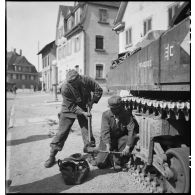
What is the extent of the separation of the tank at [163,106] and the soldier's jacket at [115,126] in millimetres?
156

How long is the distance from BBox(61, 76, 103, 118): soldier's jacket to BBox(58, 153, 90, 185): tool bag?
3.47 ft

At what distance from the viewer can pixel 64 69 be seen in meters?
8.35

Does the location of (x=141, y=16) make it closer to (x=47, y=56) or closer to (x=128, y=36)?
(x=47, y=56)

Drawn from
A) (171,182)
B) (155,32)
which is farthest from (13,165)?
(155,32)

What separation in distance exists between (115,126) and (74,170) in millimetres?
1051

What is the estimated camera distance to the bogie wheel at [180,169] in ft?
9.04

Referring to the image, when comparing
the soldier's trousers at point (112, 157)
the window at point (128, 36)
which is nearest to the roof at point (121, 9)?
the window at point (128, 36)

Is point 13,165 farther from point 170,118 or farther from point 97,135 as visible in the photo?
point 170,118

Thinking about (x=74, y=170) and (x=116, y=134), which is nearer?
(x=74, y=170)

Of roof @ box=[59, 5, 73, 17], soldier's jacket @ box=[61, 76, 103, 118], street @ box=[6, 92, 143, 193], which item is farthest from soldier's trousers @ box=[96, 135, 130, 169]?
roof @ box=[59, 5, 73, 17]

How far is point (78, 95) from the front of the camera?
4.83m

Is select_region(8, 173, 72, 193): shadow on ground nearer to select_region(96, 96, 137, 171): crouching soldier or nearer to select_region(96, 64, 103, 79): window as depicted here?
select_region(96, 96, 137, 171): crouching soldier

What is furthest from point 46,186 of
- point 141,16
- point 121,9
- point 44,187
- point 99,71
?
point 99,71

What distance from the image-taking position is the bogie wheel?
9.04 ft
